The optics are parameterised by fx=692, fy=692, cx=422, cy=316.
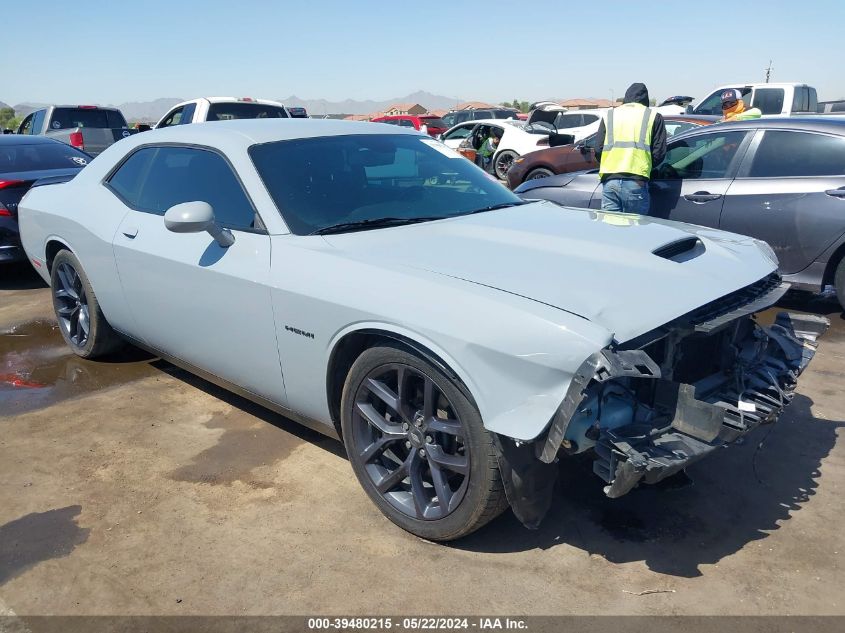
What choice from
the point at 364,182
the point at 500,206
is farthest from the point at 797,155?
the point at 364,182

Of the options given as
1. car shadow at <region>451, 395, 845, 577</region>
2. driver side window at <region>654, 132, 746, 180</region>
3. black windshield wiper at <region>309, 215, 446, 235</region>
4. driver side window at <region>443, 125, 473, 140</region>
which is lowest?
car shadow at <region>451, 395, 845, 577</region>

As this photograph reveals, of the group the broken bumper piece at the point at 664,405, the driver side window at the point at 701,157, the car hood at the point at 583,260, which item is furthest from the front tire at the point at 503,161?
the broken bumper piece at the point at 664,405

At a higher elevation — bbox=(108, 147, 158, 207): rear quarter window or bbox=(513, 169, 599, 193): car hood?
bbox=(108, 147, 158, 207): rear quarter window

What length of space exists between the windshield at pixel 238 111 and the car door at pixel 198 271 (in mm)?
6968

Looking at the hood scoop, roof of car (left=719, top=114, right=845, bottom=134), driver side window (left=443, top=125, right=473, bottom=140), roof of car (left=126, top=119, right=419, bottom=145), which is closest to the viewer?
the hood scoop

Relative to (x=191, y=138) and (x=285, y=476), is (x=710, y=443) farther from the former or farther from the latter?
(x=191, y=138)

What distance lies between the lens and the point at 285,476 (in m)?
3.35

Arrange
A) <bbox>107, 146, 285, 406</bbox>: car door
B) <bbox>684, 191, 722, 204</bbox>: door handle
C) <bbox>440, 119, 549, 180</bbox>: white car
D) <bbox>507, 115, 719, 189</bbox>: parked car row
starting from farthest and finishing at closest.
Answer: <bbox>440, 119, 549, 180</bbox>: white car → <bbox>507, 115, 719, 189</bbox>: parked car row → <bbox>684, 191, 722, 204</bbox>: door handle → <bbox>107, 146, 285, 406</bbox>: car door

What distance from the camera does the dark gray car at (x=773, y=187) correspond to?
522 cm

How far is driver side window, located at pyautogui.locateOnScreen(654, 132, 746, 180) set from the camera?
5801mm

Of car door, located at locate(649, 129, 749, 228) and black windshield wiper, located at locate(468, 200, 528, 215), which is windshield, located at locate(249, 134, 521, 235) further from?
car door, located at locate(649, 129, 749, 228)

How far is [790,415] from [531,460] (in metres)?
2.21

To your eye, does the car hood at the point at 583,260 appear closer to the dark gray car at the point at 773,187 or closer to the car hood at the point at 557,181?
the dark gray car at the point at 773,187

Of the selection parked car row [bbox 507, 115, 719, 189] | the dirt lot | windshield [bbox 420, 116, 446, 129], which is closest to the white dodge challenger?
the dirt lot
